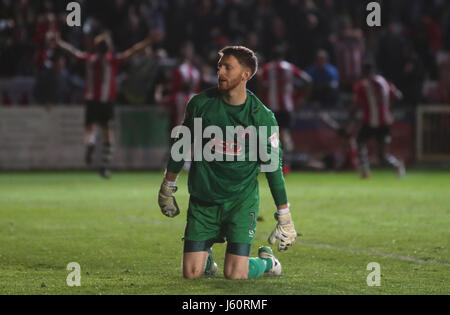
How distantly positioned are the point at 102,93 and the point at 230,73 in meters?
11.2

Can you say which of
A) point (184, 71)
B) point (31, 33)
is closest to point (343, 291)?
point (184, 71)

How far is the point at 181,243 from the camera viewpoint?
8.85m

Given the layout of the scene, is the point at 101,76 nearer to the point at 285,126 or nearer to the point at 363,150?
the point at 285,126

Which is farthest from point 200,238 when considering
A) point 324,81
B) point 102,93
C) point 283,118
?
point 324,81

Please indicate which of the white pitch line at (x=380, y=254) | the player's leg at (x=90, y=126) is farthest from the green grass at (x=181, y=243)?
the player's leg at (x=90, y=126)

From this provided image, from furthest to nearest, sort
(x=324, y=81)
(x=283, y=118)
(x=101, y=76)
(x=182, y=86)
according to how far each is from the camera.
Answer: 1. (x=324, y=81)
2. (x=182, y=86)
3. (x=283, y=118)
4. (x=101, y=76)

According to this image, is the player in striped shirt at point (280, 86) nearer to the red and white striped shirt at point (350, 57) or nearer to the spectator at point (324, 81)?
the spectator at point (324, 81)

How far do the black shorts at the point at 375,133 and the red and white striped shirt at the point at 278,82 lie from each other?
1.52 m

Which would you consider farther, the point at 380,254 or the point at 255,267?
the point at 380,254

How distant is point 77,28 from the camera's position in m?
20.8

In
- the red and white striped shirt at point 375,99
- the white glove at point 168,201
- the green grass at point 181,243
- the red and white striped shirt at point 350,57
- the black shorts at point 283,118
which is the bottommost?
the green grass at point 181,243

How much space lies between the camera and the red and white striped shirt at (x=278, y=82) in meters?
18.5

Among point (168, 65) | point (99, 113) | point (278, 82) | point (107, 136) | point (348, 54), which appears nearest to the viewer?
point (107, 136)
